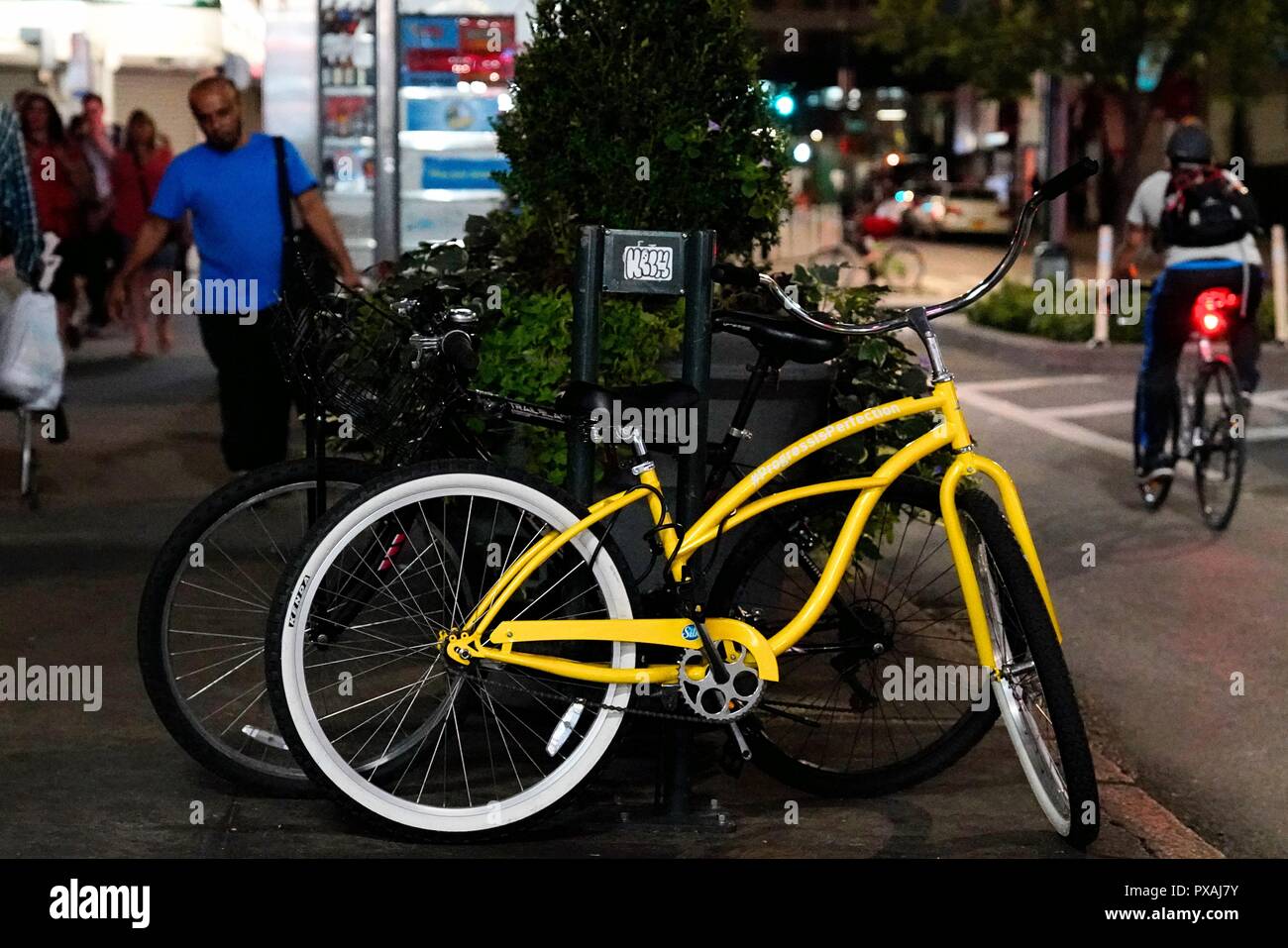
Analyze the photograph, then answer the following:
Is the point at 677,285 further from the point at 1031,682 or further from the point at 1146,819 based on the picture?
the point at 1146,819

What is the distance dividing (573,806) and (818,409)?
5.32 feet

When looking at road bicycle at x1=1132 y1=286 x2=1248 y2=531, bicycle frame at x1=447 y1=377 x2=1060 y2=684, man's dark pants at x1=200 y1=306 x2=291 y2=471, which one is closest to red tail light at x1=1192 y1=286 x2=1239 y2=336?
road bicycle at x1=1132 y1=286 x2=1248 y2=531

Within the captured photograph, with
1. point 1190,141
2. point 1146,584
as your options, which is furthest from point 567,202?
point 1190,141

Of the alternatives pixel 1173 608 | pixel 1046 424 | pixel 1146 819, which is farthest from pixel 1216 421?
pixel 1146 819

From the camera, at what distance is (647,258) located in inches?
200

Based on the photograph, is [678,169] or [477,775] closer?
[477,775]

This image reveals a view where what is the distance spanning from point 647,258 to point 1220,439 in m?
5.21

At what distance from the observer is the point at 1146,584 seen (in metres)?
8.27

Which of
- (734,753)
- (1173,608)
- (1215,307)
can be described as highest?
(1215,307)

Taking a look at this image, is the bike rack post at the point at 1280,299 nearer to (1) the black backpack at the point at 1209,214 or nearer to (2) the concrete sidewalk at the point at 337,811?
(1) the black backpack at the point at 1209,214

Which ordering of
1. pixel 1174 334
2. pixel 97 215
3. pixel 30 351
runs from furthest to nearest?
pixel 97 215
pixel 1174 334
pixel 30 351

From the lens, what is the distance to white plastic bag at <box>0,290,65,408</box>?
28.9 feet
